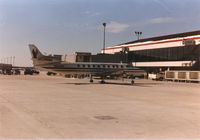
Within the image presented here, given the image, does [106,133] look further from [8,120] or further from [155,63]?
[155,63]

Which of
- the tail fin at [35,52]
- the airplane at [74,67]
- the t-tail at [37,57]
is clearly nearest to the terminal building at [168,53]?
the airplane at [74,67]

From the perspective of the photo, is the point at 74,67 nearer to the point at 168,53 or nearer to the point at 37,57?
the point at 37,57

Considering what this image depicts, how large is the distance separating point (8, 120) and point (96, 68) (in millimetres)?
33711

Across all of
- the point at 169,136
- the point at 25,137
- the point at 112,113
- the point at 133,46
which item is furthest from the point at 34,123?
the point at 133,46

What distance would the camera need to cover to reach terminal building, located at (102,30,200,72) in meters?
68.1

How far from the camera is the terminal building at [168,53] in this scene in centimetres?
6806

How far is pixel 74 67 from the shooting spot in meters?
42.6

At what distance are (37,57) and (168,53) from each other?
1863 inches

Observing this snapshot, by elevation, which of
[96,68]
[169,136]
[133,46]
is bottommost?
[169,136]

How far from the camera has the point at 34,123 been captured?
10461mm

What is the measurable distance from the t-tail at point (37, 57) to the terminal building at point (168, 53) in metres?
42.9

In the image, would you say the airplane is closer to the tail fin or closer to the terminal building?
the tail fin

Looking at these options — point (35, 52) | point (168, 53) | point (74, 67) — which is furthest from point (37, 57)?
point (168, 53)

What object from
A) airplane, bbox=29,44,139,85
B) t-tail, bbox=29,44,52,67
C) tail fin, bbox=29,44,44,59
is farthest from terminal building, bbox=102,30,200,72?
tail fin, bbox=29,44,44,59
